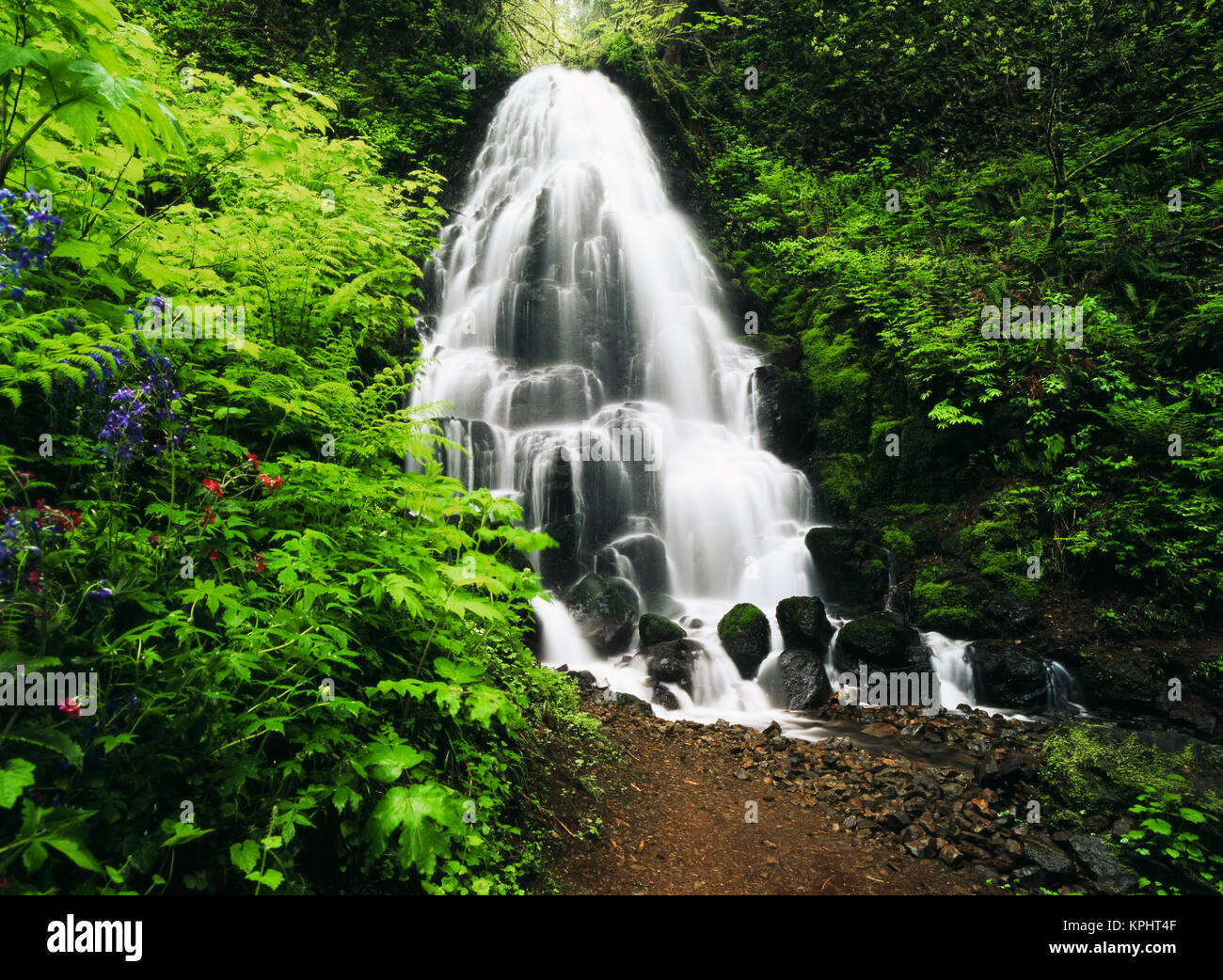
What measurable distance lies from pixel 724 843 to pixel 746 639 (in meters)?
4.21

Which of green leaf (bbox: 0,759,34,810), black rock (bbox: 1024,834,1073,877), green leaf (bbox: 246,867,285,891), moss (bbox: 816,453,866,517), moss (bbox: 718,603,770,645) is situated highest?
moss (bbox: 816,453,866,517)

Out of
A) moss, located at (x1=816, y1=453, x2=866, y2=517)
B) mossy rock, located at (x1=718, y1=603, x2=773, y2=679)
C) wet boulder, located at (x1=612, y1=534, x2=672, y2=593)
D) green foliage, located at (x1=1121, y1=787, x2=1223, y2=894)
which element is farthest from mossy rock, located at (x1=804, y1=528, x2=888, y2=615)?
green foliage, located at (x1=1121, y1=787, x2=1223, y2=894)

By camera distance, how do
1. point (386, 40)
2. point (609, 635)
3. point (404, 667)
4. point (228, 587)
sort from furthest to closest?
point (386, 40)
point (609, 635)
point (404, 667)
point (228, 587)

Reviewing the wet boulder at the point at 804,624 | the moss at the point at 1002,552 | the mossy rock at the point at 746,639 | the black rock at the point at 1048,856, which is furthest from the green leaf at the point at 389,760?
the moss at the point at 1002,552

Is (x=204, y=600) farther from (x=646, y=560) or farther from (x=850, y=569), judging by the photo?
(x=850, y=569)

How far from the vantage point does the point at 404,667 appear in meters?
2.71

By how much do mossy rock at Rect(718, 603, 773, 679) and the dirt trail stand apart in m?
2.52

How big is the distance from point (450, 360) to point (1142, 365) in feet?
42.6

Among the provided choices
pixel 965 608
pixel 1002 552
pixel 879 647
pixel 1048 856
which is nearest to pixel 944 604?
pixel 965 608

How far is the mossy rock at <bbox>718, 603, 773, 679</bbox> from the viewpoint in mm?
7887

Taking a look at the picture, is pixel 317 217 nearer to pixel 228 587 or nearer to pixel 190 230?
pixel 190 230

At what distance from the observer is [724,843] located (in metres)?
3.94

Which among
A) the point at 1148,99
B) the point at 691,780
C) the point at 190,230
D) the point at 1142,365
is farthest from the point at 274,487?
the point at 1148,99

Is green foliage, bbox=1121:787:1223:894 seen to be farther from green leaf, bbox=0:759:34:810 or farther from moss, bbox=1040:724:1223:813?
green leaf, bbox=0:759:34:810
